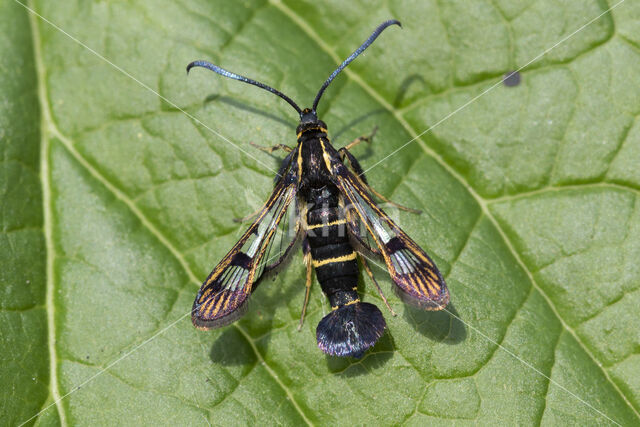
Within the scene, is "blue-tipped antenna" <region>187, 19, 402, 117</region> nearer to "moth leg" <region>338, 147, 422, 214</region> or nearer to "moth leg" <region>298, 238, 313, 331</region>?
"moth leg" <region>338, 147, 422, 214</region>

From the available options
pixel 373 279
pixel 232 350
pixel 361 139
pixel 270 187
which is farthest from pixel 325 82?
pixel 232 350

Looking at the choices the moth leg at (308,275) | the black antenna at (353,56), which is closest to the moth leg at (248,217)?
the moth leg at (308,275)

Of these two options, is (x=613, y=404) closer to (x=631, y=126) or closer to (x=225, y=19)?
(x=631, y=126)

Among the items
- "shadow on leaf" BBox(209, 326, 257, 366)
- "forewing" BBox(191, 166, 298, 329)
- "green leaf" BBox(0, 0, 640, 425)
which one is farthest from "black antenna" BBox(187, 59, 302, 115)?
"shadow on leaf" BBox(209, 326, 257, 366)

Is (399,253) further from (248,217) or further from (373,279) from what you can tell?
(248,217)

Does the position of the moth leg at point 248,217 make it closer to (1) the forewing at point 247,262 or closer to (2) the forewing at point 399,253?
(1) the forewing at point 247,262

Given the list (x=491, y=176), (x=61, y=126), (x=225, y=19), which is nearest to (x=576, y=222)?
(x=491, y=176)
